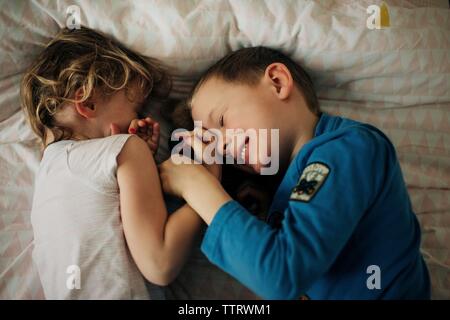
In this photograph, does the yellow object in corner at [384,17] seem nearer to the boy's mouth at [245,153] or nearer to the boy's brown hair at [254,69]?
the boy's brown hair at [254,69]

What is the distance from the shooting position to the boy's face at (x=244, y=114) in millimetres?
830

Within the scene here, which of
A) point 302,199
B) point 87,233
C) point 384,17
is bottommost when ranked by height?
point 87,233

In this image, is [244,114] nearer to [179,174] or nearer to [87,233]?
[179,174]

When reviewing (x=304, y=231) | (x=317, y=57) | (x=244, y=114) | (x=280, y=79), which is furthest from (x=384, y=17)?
(x=304, y=231)

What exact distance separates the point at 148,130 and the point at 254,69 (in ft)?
0.81

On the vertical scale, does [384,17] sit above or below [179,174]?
above

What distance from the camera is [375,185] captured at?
2.37ft

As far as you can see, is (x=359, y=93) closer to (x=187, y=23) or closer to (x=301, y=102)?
(x=301, y=102)

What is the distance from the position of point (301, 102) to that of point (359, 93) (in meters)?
0.19

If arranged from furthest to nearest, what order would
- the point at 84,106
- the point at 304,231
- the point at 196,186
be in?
1. the point at 84,106
2. the point at 196,186
3. the point at 304,231

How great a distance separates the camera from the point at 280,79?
868 millimetres

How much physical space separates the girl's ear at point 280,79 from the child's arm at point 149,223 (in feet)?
0.90

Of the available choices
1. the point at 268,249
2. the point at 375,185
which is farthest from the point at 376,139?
the point at 268,249

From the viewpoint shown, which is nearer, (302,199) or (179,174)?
(302,199)
